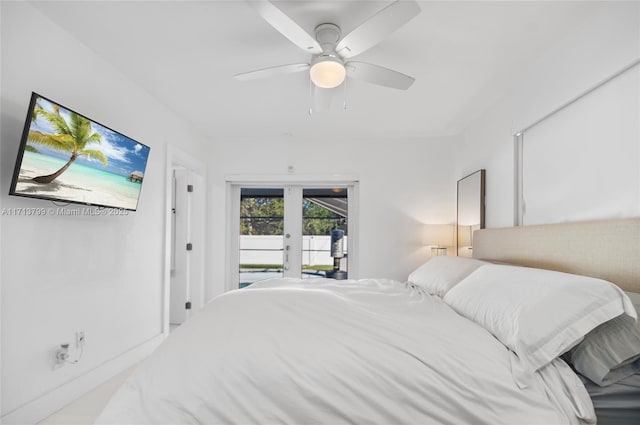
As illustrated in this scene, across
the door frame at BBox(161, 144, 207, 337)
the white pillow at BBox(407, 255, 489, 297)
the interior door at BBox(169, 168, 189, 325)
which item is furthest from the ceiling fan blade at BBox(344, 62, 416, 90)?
the interior door at BBox(169, 168, 189, 325)

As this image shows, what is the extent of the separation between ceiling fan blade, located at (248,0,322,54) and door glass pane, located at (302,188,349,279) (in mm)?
2824

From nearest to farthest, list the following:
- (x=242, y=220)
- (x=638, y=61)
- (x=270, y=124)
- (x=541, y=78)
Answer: (x=638, y=61), (x=541, y=78), (x=270, y=124), (x=242, y=220)

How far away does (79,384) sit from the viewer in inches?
89.2

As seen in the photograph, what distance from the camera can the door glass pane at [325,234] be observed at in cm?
468

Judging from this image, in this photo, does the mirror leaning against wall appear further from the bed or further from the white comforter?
the white comforter

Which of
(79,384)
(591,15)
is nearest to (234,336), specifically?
(79,384)

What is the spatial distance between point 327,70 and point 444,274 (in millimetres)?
1559

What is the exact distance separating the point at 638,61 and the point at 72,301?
3.50 meters

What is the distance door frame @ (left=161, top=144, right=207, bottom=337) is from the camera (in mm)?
3443

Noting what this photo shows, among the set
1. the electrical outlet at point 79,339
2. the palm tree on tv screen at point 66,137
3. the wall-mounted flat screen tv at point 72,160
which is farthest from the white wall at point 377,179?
the palm tree on tv screen at point 66,137

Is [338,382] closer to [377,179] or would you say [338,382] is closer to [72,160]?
[72,160]

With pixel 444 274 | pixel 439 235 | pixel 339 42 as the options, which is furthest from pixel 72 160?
pixel 439 235

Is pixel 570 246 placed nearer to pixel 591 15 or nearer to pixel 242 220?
pixel 591 15

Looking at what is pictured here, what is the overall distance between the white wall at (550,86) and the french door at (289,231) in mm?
1827
